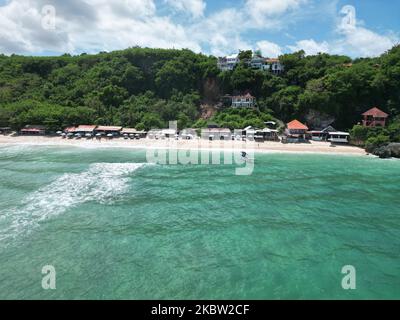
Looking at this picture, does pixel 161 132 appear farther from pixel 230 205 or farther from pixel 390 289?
pixel 390 289

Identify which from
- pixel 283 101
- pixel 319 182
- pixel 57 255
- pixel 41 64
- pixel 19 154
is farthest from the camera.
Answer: pixel 41 64

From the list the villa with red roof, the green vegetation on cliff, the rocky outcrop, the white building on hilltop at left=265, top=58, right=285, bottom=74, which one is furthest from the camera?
the white building on hilltop at left=265, top=58, right=285, bottom=74

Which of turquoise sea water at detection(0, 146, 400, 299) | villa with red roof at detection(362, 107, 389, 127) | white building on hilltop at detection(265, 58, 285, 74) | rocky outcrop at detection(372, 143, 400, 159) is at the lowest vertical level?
turquoise sea water at detection(0, 146, 400, 299)

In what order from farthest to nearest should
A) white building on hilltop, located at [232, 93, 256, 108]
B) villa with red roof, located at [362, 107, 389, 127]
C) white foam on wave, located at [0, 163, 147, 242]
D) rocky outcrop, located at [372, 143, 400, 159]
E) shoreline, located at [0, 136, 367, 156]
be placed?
1. white building on hilltop, located at [232, 93, 256, 108]
2. villa with red roof, located at [362, 107, 389, 127]
3. shoreline, located at [0, 136, 367, 156]
4. rocky outcrop, located at [372, 143, 400, 159]
5. white foam on wave, located at [0, 163, 147, 242]

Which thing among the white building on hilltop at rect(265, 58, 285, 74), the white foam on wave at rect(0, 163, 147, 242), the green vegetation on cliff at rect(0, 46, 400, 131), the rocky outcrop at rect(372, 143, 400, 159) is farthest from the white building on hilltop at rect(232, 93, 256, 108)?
the white foam on wave at rect(0, 163, 147, 242)

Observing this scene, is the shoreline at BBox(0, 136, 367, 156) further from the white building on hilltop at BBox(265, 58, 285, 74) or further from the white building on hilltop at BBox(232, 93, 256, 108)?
the white building on hilltop at BBox(265, 58, 285, 74)

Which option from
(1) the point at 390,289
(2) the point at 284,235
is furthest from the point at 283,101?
(1) the point at 390,289

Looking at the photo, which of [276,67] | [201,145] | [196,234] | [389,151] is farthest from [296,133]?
[196,234]

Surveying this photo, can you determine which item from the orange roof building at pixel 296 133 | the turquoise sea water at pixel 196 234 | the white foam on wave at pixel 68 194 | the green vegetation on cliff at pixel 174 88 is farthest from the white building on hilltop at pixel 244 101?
the white foam on wave at pixel 68 194
